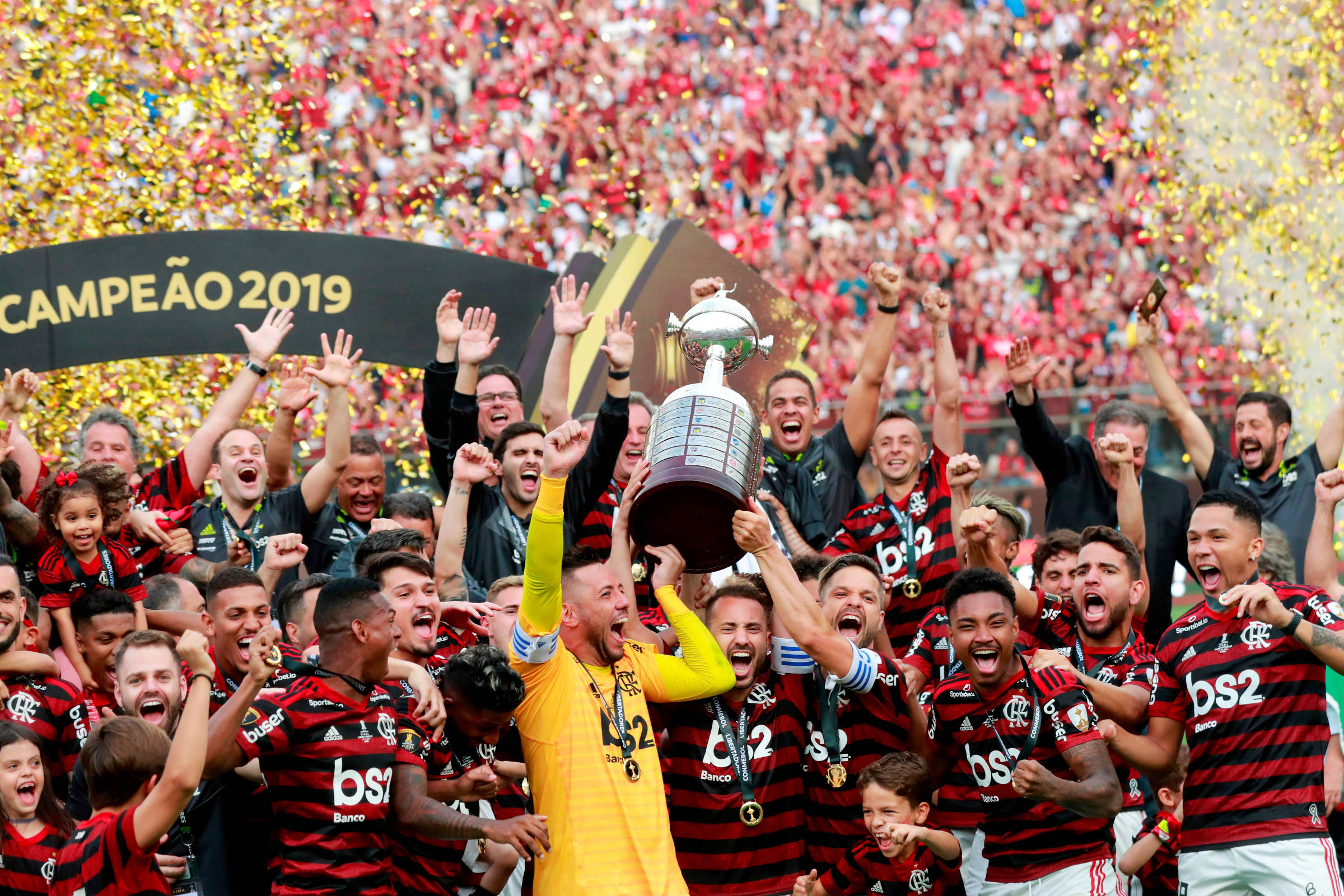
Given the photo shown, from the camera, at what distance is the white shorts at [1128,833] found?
21.0 feet

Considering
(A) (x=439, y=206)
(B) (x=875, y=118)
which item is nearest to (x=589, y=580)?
(A) (x=439, y=206)

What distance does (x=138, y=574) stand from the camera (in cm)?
655

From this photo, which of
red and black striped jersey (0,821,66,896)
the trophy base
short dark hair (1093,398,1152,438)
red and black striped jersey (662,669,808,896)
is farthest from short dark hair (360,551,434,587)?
short dark hair (1093,398,1152,438)

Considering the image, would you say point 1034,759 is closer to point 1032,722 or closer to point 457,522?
point 1032,722

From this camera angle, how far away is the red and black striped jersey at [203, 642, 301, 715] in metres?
4.96

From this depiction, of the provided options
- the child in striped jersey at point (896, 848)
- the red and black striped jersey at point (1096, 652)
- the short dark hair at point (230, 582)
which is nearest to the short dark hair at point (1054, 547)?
the red and black striped jersey at point (1096, 652)

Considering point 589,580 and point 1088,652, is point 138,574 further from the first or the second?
point 1088,652

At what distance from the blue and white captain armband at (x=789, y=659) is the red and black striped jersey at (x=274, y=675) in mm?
1714

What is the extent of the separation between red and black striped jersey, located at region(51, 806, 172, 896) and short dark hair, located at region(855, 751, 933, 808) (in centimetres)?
240

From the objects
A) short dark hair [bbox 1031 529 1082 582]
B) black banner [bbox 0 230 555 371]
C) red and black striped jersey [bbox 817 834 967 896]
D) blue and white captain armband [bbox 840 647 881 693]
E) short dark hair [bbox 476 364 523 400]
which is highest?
black banner [bbox 0 230 555 371]

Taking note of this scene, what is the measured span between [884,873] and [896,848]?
38 centimetres

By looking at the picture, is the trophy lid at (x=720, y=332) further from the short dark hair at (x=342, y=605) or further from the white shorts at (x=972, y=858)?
the white shorts at (x=972, y=858)

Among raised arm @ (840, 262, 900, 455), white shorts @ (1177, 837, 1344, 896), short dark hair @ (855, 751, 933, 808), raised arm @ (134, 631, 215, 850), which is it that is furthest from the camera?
raised arm @ (840, 262, 900, 455)

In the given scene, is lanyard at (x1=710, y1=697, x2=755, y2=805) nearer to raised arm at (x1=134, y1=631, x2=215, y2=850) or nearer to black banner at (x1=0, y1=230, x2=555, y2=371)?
raised arm at (x1=134, y1=631, x2=215, y2=850)
